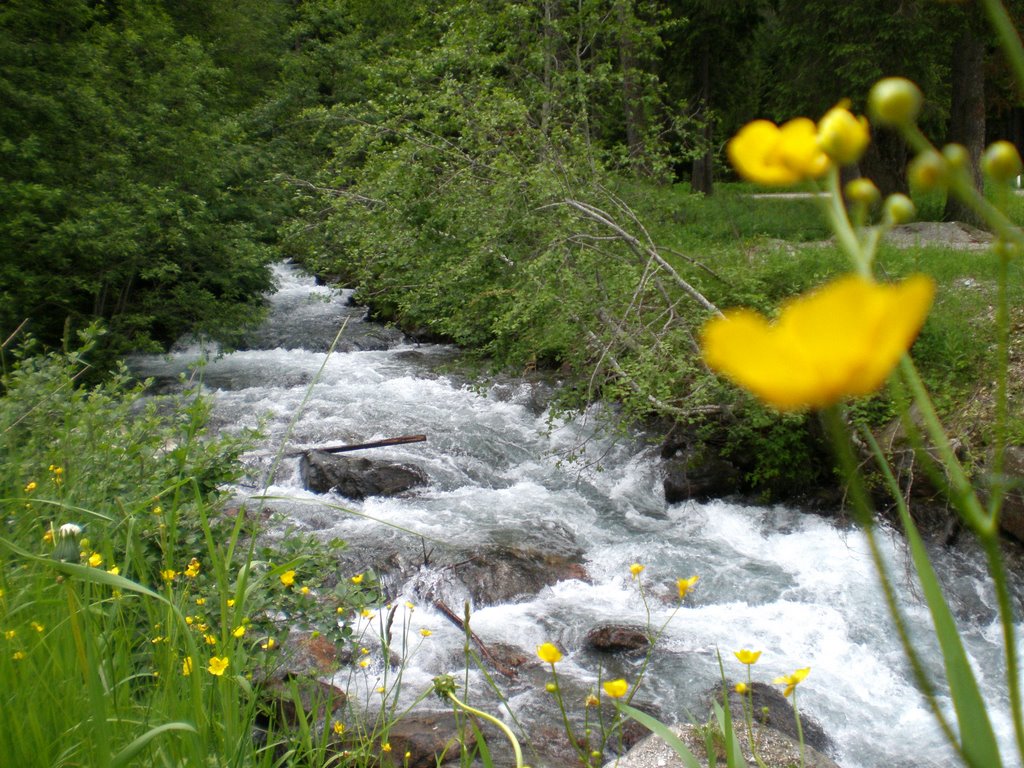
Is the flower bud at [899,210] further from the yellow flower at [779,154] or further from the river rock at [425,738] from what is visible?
the river rock at [425,738]

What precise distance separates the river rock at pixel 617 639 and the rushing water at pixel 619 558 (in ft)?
0.32

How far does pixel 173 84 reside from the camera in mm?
10203

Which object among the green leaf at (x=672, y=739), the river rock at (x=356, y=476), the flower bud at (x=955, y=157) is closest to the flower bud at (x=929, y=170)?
the flower bud at (x=955, y=157)

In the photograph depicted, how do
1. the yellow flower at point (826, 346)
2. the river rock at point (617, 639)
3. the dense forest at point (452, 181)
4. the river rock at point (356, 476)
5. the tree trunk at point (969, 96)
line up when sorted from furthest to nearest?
the tree trunk at point (969, 96)
the river rock at point (356, 476)
the dense forest at point (452, 181)
the river rock at point (617, 639)
the yellow flower at point (826, 346)

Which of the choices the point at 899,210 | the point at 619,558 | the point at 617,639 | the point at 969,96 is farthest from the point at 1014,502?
the point at 969,96

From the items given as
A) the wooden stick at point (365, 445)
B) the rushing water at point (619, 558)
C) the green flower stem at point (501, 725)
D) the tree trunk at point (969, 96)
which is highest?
the green flower stem at point (501, 725)

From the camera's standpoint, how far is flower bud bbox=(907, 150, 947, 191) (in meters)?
0.39

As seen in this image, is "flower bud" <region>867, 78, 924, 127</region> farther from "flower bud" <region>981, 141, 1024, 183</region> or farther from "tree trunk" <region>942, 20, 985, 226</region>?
"tree trunk" <region>942, 20, 985, 226</region>

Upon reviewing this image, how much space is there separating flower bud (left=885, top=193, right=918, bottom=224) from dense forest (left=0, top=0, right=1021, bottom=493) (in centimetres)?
493

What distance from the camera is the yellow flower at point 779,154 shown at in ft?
1.42

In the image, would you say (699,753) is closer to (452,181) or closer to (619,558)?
(619,558)

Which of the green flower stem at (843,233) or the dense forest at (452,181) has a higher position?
the green flower stem at (843,233)

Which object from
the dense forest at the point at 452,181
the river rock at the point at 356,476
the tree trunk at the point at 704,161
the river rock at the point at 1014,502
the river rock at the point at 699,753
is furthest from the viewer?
the tree trunk at the point at 704,161

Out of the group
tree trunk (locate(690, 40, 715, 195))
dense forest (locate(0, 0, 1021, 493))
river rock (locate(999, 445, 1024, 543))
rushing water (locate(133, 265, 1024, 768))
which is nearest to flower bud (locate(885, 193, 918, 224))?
rushing water (locate(133, 265, 1024, 768))
